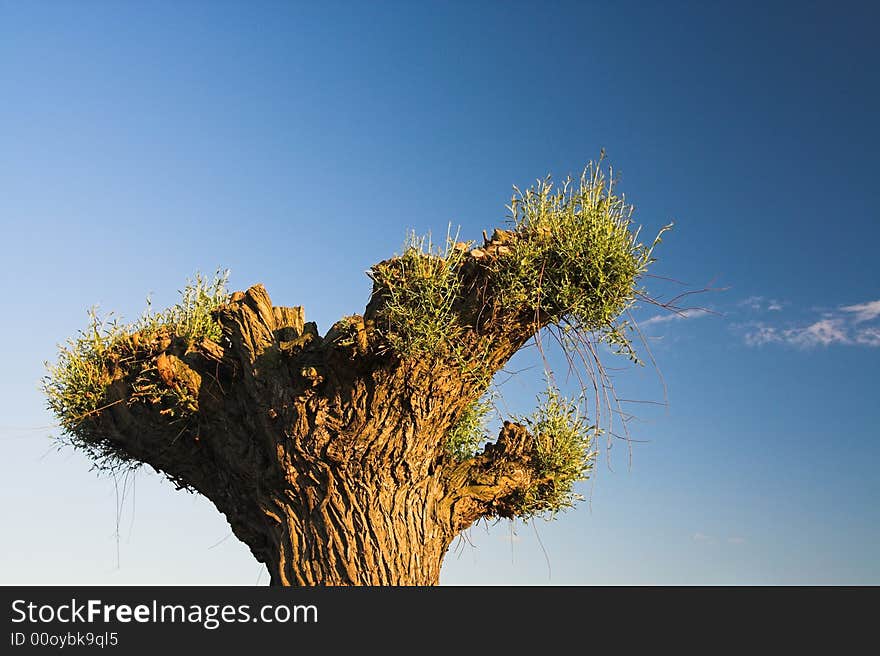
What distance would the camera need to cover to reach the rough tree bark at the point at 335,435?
9.23 meters

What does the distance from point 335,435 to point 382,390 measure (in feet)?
2.89

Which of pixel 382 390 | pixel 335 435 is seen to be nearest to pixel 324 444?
pixel 335 435

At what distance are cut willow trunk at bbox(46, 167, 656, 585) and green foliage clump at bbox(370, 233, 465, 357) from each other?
2 cm

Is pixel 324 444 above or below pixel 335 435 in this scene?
below

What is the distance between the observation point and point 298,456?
9.57 meters

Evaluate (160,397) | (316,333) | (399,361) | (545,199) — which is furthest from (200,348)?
(545,199)

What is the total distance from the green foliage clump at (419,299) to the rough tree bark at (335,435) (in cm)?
22

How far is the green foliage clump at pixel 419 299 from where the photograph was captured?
8.77 metres

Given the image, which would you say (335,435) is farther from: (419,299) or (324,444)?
(419,299)

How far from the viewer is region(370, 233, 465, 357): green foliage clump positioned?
28.8 ft

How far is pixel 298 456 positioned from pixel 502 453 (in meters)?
3.41

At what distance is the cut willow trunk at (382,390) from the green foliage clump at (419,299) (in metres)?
0.02

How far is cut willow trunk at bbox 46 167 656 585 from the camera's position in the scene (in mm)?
8969

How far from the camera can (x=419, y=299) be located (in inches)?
353
